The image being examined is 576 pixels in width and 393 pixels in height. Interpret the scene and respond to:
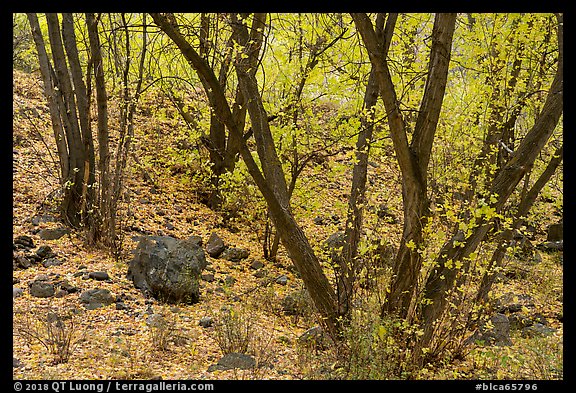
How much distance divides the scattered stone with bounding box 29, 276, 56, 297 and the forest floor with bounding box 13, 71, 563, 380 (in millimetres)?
67

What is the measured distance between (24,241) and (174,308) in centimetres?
245

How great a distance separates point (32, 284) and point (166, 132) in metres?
6.87

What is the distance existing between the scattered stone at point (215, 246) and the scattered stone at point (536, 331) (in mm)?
4808

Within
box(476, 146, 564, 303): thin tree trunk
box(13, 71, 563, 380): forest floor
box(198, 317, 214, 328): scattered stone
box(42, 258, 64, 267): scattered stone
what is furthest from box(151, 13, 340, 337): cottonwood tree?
box(42, 258, 64, 267): scattered stone

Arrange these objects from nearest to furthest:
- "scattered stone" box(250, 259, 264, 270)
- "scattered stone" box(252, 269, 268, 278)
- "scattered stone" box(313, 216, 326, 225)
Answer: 1. "scattered stone" box(252, 269, 268, 278)
2. "scattered stone" box(250, 259, 264, 270)
3. "scattered stone" box(313, 216, 326, 225)

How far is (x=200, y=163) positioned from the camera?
10742 mm

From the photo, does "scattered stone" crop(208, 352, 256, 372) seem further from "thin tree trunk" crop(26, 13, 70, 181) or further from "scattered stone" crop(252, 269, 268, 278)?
"thin tree trunk" crop(26, 13, 70, 181)

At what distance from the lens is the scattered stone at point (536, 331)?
6883 millimetres

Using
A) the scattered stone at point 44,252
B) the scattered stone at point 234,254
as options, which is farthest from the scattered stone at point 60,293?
the scattered stone at point 234,254

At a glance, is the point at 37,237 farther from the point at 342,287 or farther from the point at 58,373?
the point at 342,287

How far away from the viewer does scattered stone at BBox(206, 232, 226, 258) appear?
351 inches

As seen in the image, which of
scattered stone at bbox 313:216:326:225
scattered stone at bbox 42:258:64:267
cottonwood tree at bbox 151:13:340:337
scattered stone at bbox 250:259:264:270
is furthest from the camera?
scattered stone at bbox 313:216:326:225

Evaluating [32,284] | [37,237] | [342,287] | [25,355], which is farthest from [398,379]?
[37,237]
